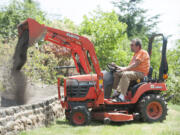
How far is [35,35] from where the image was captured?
19.9 feet

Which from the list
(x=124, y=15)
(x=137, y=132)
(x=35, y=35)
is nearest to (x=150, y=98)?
(x=137, y=132)

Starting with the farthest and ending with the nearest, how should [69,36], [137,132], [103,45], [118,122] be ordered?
[103,45]
[118,122]
[69,36]
[137,132]

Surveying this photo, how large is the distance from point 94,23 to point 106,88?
28.5ft

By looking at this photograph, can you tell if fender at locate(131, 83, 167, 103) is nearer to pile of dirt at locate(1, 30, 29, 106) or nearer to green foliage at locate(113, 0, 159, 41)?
pile of dirt at locate(1, 30, 29, 106)

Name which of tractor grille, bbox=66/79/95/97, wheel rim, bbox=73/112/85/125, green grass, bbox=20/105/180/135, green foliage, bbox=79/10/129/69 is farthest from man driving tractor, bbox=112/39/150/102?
green foliage, bbox=79/10/129/69

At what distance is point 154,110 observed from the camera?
7.05 metres

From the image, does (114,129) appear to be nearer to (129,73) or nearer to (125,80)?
(125,80)

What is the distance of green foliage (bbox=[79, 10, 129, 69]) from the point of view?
1442cm

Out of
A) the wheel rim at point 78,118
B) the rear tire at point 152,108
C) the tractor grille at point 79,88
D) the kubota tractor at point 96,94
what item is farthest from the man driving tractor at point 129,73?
the wheel rim at point 78,118

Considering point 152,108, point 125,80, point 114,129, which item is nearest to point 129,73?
point 125,80

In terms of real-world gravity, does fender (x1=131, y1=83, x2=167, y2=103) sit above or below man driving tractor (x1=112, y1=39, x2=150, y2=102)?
below

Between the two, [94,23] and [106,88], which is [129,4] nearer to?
[94,23]

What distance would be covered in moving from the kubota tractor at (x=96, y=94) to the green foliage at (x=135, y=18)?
26.6m

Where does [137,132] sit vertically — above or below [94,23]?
below
